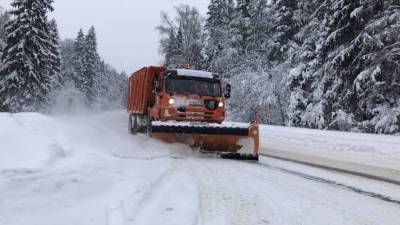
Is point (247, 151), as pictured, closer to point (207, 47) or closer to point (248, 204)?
point (248, 204)

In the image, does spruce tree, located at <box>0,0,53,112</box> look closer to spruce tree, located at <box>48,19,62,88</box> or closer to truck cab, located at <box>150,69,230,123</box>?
spruce tree, located at <box>48,19,62,88</box>

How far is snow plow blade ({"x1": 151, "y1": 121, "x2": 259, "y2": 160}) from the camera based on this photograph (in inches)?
472

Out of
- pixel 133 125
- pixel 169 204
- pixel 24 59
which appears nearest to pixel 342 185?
pixel 169 204

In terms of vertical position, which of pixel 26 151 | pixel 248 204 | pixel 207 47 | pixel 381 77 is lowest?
pixel 248 204

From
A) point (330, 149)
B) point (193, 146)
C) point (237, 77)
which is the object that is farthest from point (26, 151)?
point (237, 77)

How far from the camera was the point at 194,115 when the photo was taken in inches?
532

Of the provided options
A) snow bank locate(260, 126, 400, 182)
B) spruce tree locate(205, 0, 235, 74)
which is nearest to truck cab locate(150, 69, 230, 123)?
snow bank locate(260, 126, 400, 182)

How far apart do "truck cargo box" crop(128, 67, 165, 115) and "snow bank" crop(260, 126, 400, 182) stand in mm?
4621

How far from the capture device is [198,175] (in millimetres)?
8273

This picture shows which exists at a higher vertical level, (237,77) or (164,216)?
(237,77)

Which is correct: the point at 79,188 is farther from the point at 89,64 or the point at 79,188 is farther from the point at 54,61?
the point at 89,64

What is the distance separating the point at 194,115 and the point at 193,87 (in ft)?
2.82

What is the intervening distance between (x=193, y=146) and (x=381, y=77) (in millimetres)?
10952

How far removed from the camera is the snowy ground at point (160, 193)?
482 cm
